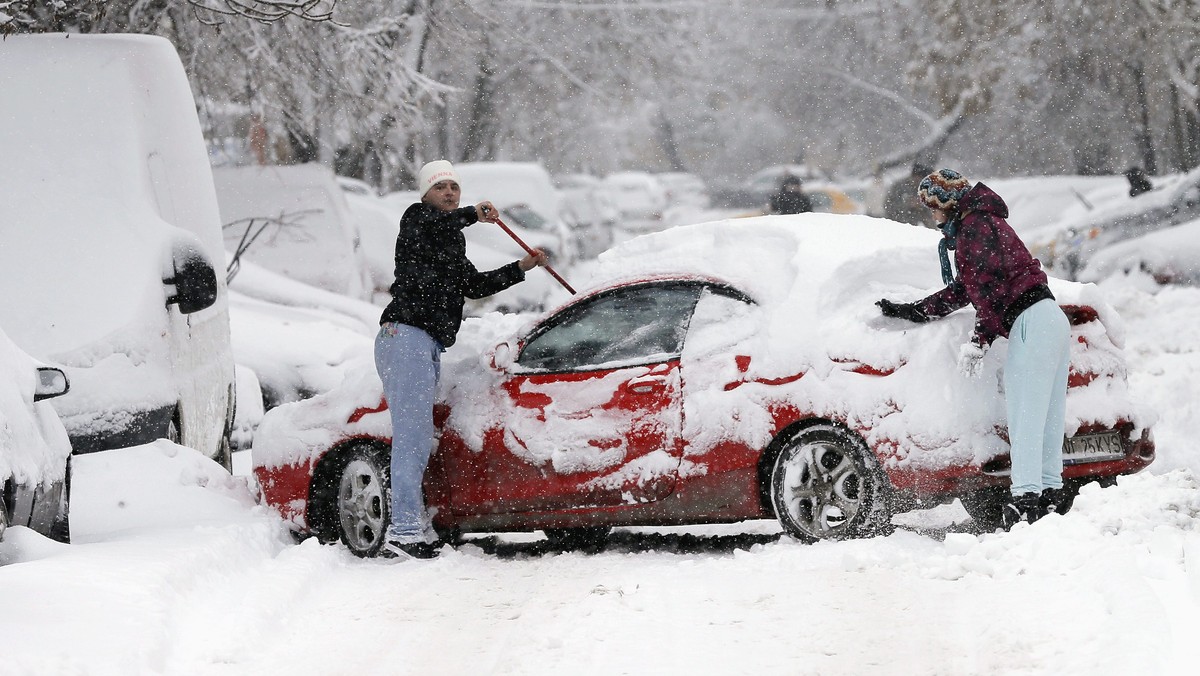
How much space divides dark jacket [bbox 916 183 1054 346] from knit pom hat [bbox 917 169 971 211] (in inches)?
3.3

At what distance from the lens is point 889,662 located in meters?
5.45

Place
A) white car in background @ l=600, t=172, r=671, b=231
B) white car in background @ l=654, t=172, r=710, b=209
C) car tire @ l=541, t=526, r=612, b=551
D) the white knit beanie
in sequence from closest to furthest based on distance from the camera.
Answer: the white knit beanie, car tire @ l=541, t=526, r=612, b=551, white car in background @ l=600, t=172, r=671, b=231, white car in background @ l=654, t=172, r=710, b=209

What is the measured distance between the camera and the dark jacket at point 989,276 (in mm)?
7438

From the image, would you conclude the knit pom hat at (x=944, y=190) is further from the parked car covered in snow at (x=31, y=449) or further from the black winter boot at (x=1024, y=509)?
the parked car covered in snow at (x=31, y=449)

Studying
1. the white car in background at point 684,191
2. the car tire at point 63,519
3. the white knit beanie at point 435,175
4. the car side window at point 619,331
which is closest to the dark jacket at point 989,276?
the car side window at point 619,331

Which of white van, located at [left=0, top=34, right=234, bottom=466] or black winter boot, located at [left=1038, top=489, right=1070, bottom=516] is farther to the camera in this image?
white van, located at [left=0, top=34, right=234, bottom=466]

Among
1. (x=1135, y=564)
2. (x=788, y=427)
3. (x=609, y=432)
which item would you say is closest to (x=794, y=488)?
(x=788, y=427)

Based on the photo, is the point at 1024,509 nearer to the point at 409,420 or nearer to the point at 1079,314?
the point at 1079,314

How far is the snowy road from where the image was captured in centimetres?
545

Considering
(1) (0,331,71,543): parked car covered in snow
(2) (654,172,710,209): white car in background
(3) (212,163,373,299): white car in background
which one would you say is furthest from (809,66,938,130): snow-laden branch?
(1) (0,331,71,543): parked car covered in snow

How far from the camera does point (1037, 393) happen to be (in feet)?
23.7

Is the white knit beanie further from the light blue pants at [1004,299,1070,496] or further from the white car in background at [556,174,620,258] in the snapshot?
the white car in background at [556,174,620,258]

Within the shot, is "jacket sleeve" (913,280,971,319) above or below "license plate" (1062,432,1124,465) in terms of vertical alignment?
above

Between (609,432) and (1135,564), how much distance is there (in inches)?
106
